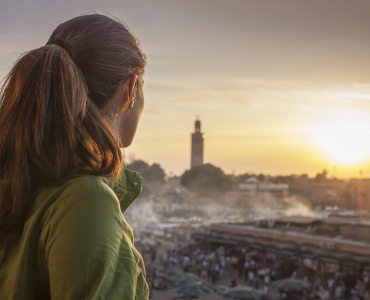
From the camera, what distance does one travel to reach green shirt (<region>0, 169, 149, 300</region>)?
618 mm

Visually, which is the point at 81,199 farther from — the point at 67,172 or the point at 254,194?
the point at 254,194

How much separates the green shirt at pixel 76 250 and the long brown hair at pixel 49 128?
3 cm

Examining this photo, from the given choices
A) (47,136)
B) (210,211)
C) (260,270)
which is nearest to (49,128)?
(47,136)

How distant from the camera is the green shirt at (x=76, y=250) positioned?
24.3 inches

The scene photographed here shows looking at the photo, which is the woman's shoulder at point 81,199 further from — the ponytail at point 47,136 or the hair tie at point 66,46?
the hair tie at point 66,46

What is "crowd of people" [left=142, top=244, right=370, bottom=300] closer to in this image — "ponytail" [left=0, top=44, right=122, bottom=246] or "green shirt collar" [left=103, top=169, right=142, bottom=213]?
"green shirt collar" [left=103, top=169, right=142, bottom=213]

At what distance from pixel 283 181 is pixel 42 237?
173 ft

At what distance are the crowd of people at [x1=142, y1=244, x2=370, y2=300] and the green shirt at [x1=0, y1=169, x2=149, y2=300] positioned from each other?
39.7ft

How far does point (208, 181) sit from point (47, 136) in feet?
170

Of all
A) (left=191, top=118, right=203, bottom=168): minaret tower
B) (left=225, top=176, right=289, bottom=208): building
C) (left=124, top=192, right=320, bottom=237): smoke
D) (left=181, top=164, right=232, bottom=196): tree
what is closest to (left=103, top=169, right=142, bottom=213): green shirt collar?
(left=124, top=192, right=320, bottom=237): smoke

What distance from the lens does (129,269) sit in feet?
2.15

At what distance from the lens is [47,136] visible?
72cm

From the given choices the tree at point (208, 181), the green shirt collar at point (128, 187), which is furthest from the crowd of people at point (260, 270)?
the tree at point (208, 181)

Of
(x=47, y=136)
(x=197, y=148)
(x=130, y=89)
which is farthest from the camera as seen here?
(x=197, y=148)
